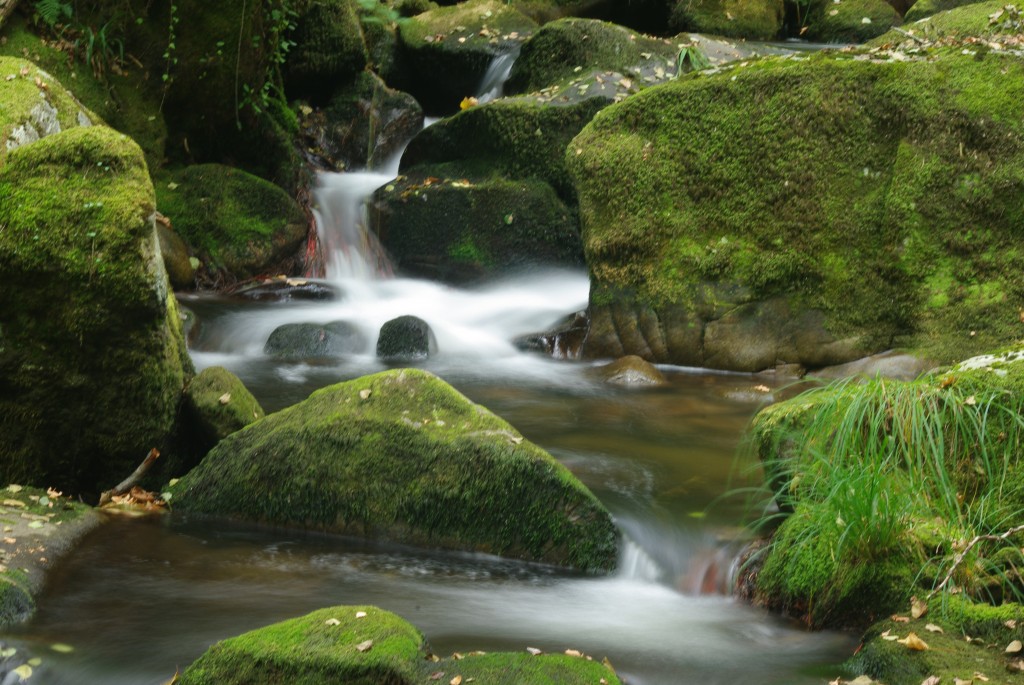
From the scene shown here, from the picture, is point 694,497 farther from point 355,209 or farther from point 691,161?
point 355,209

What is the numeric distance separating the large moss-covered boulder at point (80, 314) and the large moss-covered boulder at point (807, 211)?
Result: 4.26 meters

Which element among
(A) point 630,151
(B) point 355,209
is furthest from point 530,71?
(A) point 630,151

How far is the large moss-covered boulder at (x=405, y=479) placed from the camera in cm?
460

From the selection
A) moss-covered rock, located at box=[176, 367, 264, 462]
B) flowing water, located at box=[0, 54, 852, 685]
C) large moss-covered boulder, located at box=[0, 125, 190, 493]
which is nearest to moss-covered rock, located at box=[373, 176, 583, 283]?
flowing water, located at box=[0, 54, 852, 685]

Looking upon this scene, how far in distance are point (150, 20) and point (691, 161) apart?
228 inches

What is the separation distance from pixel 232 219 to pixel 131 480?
585 cm

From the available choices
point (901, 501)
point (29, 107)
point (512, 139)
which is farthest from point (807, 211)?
point (29, 107)

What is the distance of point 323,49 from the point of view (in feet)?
42.6

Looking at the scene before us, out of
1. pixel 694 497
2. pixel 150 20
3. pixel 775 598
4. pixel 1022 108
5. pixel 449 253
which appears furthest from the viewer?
pixel 449 253

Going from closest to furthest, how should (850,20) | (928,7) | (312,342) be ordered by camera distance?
(312,342), (928,7), (850,20)

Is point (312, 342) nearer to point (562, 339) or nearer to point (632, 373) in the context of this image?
point (562, 339)

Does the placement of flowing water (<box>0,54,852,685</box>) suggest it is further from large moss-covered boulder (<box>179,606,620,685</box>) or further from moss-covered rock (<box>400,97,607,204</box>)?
moss-covered rock (<box>400,97,607,204</box>)

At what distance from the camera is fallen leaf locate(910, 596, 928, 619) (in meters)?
3.55

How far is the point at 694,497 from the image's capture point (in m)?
5.27
